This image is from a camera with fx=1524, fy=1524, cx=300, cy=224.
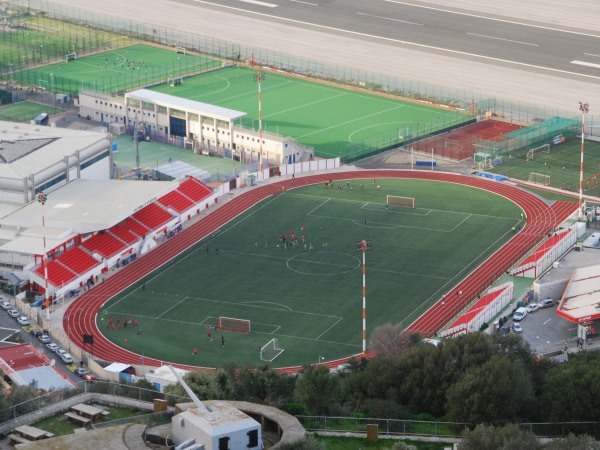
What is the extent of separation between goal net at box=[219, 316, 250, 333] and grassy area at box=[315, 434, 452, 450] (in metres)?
40.9

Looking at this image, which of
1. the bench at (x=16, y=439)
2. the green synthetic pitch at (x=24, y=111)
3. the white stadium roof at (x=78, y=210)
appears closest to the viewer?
the bench at (x=16, y=439)

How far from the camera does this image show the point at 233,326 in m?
122

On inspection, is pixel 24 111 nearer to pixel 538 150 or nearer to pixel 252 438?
pixel 538 150

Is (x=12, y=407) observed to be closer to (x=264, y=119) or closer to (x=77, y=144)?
(x=77, y=144)

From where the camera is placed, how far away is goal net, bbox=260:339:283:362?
117056 millimetres

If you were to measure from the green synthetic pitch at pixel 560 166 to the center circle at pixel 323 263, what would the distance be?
30.6m

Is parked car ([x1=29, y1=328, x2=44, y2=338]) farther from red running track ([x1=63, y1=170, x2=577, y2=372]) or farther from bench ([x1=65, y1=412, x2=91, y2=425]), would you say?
bench ([x1=65, y1=412, x2=91, y2=425])

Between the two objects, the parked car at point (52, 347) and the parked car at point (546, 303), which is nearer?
the parked car at point (52, 347)

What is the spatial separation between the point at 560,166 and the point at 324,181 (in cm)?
2575

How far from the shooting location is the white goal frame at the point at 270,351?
384 feet

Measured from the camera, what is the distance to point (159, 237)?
5586 inches

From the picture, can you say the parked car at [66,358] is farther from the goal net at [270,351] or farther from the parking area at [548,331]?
the parking area at [548,331]

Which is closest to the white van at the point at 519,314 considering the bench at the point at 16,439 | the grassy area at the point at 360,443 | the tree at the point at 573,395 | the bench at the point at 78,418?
the tree at the point at 573,395

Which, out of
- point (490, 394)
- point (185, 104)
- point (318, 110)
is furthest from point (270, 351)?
point (318, 110)
